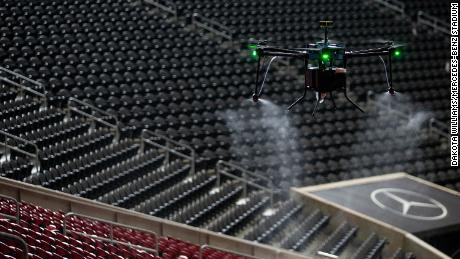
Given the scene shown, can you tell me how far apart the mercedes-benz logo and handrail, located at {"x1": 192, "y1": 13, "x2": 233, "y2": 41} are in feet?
20.3

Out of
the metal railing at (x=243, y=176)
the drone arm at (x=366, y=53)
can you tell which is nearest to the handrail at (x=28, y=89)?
the metal railing at (x=243, y=176)

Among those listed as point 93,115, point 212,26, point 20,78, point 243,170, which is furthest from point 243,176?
point 212,26

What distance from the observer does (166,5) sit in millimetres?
19953

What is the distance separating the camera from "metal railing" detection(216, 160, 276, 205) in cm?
1471

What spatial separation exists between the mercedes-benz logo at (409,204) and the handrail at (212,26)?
619 centimetres

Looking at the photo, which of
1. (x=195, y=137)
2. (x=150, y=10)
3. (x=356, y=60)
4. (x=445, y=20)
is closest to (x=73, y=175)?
(x=195, y=137)

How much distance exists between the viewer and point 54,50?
1628 cm

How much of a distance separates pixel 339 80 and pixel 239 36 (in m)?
12.2

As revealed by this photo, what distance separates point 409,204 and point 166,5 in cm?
852

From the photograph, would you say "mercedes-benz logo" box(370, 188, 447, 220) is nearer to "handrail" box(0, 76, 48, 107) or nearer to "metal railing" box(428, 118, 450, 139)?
"metal railing" box(428, 118, 450, 139)

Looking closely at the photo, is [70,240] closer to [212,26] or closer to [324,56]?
[324,56]

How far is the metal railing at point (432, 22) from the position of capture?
21.5 metres

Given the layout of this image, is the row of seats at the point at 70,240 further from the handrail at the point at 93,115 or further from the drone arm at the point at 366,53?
the handrail at the point at 93,115

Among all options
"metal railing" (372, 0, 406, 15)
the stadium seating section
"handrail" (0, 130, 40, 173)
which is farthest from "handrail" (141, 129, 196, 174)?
"metal railing" (372, 0, 406, 15)
